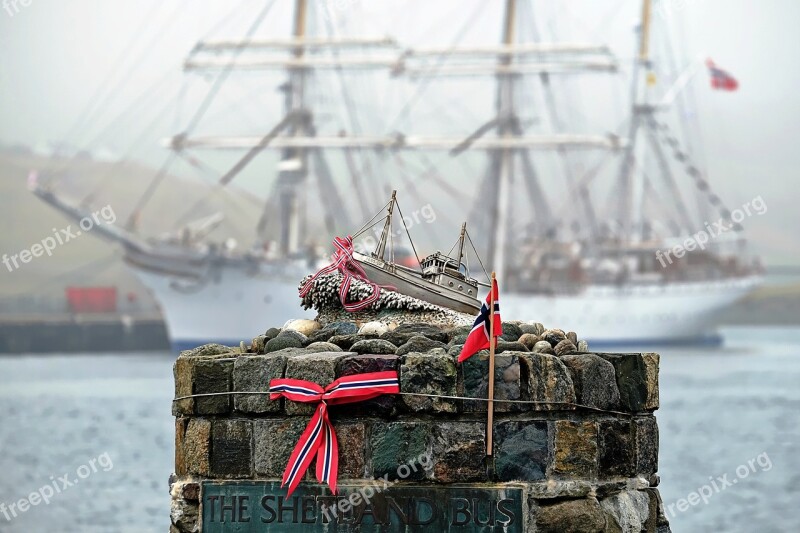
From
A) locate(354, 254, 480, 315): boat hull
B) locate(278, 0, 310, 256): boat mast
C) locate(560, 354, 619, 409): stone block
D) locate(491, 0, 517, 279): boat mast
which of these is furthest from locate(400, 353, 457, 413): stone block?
locate(491, 0, 517, 279): boat mast

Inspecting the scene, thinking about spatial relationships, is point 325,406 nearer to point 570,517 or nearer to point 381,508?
point 381,508

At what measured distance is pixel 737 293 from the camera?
312ft

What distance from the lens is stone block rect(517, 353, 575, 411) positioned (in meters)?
6.43

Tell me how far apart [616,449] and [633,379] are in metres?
0.35

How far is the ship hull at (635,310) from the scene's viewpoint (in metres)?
85.6

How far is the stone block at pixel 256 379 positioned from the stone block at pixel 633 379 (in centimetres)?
157

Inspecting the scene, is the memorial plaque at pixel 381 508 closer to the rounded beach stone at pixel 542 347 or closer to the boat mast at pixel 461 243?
the rounded beach stone at pixel 542 347

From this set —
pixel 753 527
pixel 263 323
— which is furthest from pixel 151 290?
pixel 753 527

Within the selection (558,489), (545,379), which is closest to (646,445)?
(558,489)

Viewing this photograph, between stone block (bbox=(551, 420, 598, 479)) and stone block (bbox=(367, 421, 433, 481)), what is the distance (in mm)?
606

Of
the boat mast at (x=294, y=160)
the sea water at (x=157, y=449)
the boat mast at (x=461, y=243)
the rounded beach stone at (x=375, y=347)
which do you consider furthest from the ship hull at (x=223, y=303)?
the rounded beach stone at (x=375, y=347)

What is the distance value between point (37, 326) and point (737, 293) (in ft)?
155

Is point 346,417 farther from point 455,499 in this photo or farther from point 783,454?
point 783,454

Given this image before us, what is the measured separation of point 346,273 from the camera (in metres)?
7.55
